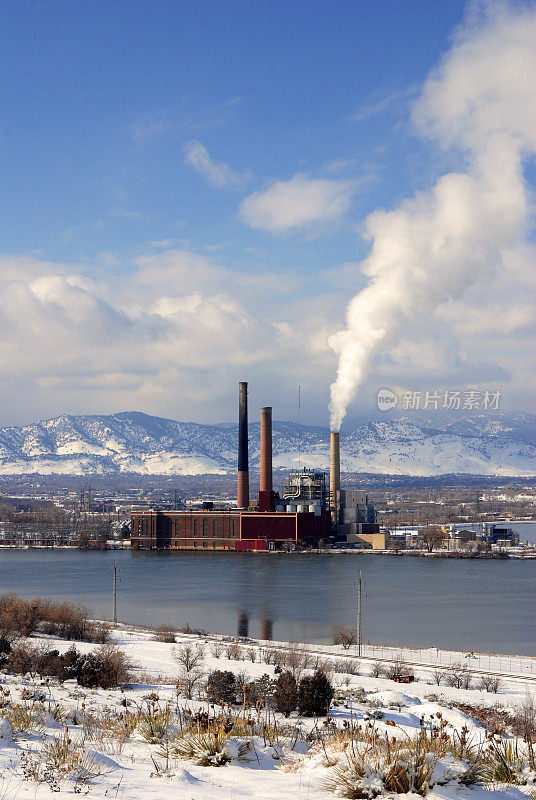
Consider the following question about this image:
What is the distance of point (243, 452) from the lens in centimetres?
8844

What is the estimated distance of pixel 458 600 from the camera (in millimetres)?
44062

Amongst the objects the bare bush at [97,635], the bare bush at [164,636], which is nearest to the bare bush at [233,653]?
the bare bush at [164,636]

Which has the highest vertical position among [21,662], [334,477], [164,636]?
[334,477]

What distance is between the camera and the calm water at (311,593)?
34062mm

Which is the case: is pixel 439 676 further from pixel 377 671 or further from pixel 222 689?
pixel 222 689

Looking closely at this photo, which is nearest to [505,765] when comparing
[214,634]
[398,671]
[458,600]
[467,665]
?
[398,671]

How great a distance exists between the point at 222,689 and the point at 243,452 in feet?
251

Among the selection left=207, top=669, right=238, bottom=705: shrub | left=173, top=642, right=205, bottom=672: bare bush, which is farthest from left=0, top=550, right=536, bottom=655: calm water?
left=207, top=669, right=238, bottom=705: shrub

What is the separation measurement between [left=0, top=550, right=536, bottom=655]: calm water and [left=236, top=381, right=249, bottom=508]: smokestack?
902cm

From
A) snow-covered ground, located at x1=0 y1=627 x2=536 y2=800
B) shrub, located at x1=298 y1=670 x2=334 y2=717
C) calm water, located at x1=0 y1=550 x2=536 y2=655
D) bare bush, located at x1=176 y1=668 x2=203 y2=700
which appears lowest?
calm water, located at x1=0 y1=550 x2=536 y2=655

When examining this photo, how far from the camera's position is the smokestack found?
284ft

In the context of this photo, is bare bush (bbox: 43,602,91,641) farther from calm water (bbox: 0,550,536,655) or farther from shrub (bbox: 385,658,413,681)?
shrub (bbox: 385,658,413,681)

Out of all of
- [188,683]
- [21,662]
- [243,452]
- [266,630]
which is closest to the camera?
[188,683]

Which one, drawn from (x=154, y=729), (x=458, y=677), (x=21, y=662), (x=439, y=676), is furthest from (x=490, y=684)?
(x=154, y=729)
